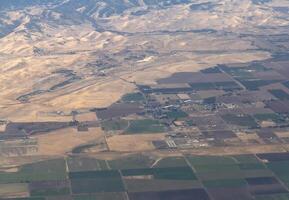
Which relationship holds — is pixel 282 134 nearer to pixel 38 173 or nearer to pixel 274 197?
pixel 274 197

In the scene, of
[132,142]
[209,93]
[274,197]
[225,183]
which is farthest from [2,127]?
[274,197]

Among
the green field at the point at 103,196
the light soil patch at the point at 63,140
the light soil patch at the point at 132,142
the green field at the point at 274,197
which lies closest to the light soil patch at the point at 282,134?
the light soil patch at the point at 132,142

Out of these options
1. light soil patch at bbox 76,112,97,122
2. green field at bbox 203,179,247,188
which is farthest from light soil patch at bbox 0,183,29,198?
light soil patch at bbox 76,112,97,122

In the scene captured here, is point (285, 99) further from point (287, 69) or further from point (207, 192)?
point (207, 192)

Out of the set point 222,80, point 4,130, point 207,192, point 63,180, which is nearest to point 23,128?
point 4,130

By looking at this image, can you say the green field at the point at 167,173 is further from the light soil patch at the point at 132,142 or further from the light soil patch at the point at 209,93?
the light soil patch at the point at 209,93

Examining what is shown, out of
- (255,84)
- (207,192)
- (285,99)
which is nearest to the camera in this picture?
(207,192)

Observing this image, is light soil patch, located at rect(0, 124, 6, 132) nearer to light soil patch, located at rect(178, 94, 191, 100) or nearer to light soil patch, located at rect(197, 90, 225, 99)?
light soil patch, located at rect(178, 94, 191, 100)
